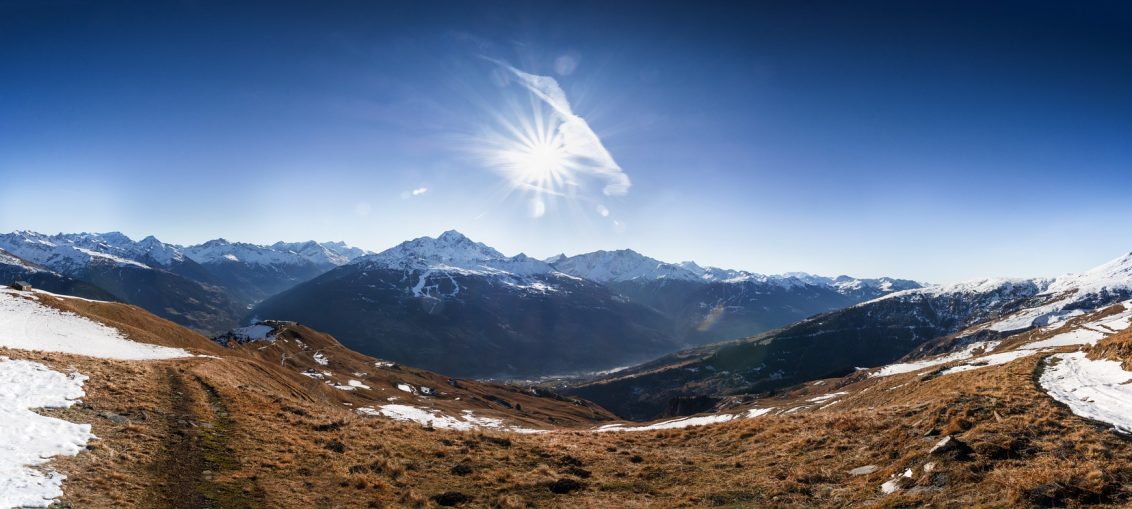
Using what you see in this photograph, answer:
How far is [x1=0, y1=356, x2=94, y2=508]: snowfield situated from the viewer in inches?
549

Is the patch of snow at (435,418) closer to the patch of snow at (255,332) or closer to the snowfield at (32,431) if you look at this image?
the snowfield at (32,431)

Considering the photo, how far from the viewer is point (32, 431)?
60.2 feet

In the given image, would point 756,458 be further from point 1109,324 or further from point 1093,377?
point 1109,324

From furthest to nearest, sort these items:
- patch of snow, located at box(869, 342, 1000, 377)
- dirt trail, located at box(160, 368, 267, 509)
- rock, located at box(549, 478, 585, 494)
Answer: patch of snow, located at box(869, 342, 1000, 377)
rock, located at box(549, 478, 585, 494)
dirt trail, located at box(160, 368, 267, 509)

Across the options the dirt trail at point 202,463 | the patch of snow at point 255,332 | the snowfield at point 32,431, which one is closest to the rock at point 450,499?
the dirt trail at point 202,463

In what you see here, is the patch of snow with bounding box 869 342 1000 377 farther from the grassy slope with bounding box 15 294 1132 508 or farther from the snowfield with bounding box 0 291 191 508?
the snowfield with bounding box 0 291 191 508

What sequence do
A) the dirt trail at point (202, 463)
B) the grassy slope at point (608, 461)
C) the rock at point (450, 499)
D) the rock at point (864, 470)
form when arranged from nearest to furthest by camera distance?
the grassy slope at point (608, 461) → the dirt trail at point (202, 463) → the rock at point (864, 470) → the rock at point (450, 499)

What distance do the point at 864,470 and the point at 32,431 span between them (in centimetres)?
3012

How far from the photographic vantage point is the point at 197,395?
29.9 metres

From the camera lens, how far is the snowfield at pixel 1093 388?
1761 centimetres

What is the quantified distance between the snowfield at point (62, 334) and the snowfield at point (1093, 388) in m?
71.8

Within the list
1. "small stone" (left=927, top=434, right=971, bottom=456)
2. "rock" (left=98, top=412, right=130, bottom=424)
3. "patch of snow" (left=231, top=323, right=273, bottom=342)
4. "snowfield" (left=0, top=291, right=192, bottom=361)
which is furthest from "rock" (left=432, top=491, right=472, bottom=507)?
"patch of snow" (left=231, top=323, right=273, bottom=342)

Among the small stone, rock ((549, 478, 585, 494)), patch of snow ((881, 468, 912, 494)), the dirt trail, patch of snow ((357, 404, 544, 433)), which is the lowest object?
patch of snow ((357, 404, 544, 433))

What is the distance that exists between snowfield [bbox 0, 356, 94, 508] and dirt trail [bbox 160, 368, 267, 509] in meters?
2.89
